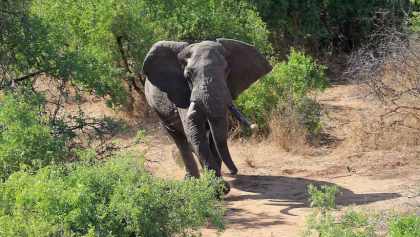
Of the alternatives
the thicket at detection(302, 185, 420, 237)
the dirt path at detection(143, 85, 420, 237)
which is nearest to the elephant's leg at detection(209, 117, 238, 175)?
the dirt path at detection(143, 85, 420, 237)

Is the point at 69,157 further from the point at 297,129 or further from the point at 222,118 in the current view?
the point at 297,129

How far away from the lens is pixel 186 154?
420 inches

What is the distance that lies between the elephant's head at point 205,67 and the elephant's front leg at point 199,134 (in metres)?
0.18

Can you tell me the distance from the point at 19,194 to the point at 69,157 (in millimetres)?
2069

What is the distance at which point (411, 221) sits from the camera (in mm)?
5910

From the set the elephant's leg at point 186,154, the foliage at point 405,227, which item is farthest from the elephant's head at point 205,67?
the foliage at point 405,227

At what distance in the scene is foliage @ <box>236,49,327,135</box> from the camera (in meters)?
12.8

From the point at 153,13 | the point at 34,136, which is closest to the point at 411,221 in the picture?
the point at 34,136

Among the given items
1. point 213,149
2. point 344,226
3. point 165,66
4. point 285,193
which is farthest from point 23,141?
point 285,193

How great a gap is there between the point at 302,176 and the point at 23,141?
4.89 metres

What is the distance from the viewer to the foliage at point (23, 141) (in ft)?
23.2

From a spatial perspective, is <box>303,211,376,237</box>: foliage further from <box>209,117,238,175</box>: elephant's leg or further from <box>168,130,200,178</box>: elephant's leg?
<box>168,130,200,178</box>: elephant's leg

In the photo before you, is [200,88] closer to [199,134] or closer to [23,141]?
[199,134]

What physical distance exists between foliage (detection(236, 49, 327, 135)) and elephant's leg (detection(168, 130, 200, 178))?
2252 millimetres
